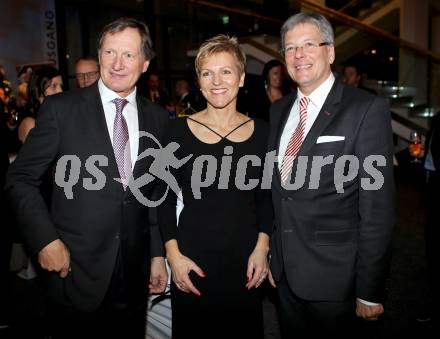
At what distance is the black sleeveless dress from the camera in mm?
2064

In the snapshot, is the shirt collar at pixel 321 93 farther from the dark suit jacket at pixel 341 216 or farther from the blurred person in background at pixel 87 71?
the blurred person in background at pixel 87 71

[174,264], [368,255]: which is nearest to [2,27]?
[174,264]

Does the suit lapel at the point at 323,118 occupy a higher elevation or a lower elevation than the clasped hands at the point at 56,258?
higher

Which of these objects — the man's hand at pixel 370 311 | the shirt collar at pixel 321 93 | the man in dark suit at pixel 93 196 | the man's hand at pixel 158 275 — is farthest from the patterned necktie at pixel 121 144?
the man's hand at pixel 370 311

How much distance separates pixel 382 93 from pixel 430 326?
23.4 feet

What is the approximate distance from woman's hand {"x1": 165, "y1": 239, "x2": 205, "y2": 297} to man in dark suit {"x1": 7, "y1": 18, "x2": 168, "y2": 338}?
185mm

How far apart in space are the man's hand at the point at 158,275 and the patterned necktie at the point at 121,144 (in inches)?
20.8

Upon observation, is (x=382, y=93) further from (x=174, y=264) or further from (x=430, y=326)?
(x=174, y=264)

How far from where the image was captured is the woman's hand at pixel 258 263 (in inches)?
81.3

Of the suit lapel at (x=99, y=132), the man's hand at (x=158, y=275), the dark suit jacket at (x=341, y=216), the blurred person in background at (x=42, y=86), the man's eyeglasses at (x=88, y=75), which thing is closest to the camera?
the dark suit jacket at (x=341, y=216)

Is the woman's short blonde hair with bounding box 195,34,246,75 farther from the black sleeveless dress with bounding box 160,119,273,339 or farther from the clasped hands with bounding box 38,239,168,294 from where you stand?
the clasped hands with bounding box 38,239,168,294

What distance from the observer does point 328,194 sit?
74.4 inches

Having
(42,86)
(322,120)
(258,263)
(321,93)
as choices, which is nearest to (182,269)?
(258,263)

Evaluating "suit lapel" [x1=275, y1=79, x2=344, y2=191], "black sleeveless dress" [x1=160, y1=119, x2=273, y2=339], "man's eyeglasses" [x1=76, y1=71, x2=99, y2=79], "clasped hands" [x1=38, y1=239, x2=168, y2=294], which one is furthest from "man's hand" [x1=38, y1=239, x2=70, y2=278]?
"man's eyeglasses" [x1=76, y1=71, x2=99, y2=79]
